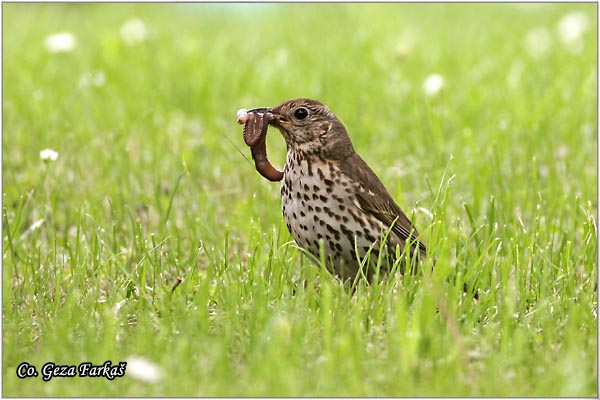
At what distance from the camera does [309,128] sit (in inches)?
193

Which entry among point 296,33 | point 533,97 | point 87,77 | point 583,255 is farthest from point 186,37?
point 583,255

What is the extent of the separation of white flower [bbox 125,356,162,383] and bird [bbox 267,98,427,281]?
1.20m

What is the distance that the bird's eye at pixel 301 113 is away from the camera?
16.2 feet

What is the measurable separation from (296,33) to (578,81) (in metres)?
3.42

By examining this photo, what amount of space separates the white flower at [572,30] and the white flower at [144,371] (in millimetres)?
7508

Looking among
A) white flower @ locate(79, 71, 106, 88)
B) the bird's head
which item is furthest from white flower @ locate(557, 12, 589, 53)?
the bird's head

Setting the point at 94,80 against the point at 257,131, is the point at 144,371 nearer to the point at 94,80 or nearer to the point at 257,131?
the point at 257,131

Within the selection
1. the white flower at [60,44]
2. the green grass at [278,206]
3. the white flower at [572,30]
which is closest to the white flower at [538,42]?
the green grass at [278,206]

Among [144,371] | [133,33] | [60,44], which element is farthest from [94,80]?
[144,371]

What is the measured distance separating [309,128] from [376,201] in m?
0.50

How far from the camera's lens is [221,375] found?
3.56 m

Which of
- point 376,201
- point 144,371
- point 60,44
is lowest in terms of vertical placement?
point 144,371

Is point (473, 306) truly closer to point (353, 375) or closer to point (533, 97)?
point (353, 375)

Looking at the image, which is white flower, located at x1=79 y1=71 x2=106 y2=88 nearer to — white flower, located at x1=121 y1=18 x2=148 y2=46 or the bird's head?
Answer: white flower, located at x1=121 y1=18 x2=148 y2=46
